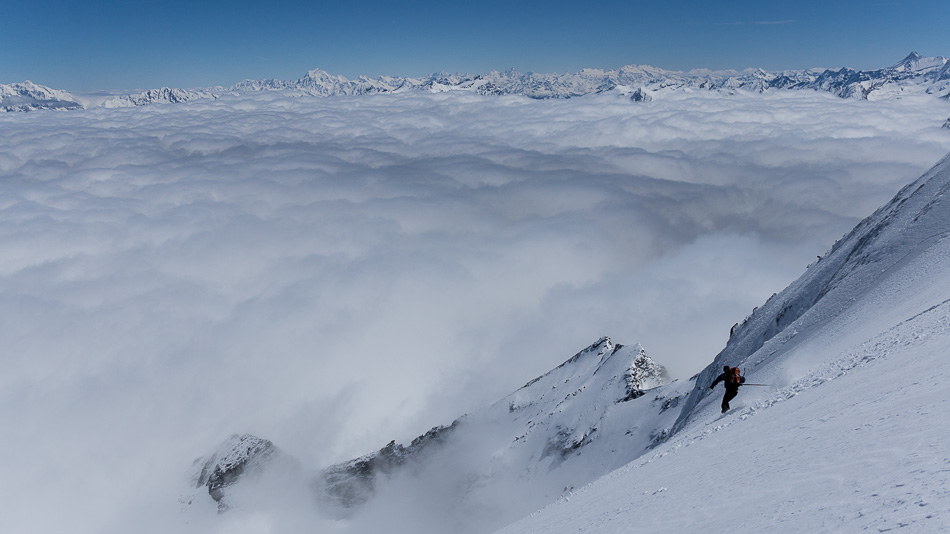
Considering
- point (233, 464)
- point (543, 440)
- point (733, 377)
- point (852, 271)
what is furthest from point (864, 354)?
point (233, 464)

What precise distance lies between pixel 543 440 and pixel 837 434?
2548 inches

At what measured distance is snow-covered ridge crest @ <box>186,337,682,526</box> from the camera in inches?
2136

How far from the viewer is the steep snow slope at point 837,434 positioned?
669 cm

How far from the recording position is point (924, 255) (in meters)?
22.6

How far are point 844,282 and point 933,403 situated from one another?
22433mm

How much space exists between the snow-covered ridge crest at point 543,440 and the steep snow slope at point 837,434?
2377cm

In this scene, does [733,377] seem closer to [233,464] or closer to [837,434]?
[837,434]

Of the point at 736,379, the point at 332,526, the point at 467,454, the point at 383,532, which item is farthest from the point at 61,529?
the point at 736,379

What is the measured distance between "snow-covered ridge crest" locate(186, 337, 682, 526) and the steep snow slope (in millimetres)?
23772

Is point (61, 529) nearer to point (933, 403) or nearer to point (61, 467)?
point (61, 467)

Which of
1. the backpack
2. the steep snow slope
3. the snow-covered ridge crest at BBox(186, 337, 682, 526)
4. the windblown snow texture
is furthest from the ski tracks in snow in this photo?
the windblown snow texture

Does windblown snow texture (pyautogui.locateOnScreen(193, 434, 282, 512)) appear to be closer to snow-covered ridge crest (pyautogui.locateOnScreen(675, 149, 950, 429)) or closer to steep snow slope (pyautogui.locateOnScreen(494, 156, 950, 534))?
snow-covered ridge crest (pyautogui.locateOnScreen(675, 149, 950, 429))

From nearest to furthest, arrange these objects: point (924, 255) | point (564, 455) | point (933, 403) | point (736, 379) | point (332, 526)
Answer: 1. point (933, 403)
2. point (736, 379)
3. point (924, 255)
4. point (564, 455)
5. point (332, 526)

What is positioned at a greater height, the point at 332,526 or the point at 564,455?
the point at 564,455
